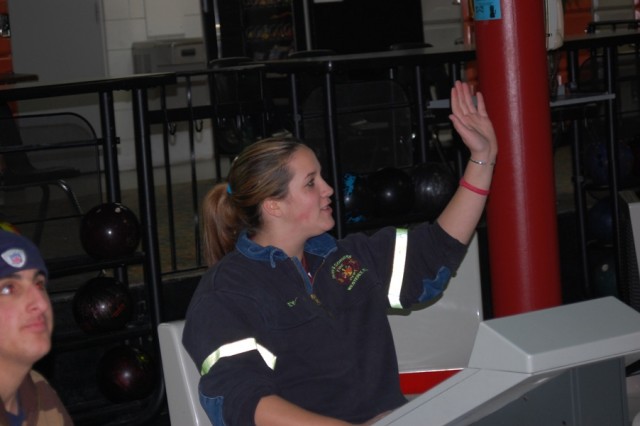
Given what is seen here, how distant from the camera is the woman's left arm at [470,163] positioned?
82.5 inches

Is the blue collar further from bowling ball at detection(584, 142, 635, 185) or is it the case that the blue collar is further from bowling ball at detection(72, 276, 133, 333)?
bowling ball at detection(584, 142, 635, 185)

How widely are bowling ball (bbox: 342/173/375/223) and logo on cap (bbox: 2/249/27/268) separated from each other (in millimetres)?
2758

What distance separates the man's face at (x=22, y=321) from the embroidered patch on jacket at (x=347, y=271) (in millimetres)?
674

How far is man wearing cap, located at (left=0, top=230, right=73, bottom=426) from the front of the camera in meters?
1.47

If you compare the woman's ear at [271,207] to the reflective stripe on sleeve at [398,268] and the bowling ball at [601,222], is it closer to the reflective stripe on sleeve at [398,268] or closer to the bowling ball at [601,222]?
the reflective stripe on sleeve at [398,268]

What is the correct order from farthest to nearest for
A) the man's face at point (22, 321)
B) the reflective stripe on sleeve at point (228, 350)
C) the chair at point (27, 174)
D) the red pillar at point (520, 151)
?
the chair at point (27, 174)
the red pillar at point (520, 151)
the reflective stripe on sleeve at point (228, 350)
the man's face at point (22, 321)

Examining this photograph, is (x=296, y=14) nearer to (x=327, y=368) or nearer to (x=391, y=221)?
(x=391, y=221)

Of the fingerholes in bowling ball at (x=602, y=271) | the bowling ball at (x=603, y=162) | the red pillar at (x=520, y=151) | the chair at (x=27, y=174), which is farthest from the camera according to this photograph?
the bowling ball at (x=603, y=162)

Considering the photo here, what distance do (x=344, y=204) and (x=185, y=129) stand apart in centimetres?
482

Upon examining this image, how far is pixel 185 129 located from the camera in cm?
875

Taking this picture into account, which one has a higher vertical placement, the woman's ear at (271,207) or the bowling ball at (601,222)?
the woman's ear at (271,207)

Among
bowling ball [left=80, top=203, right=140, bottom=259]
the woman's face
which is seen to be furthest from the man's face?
bowling ball [left=80, top=203, right=140, bottom=259]

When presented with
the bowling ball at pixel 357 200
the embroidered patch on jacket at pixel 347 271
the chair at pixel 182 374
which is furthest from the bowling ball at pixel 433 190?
the chair at pixel 182 374

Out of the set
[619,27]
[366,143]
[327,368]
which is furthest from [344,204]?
[619,27]
